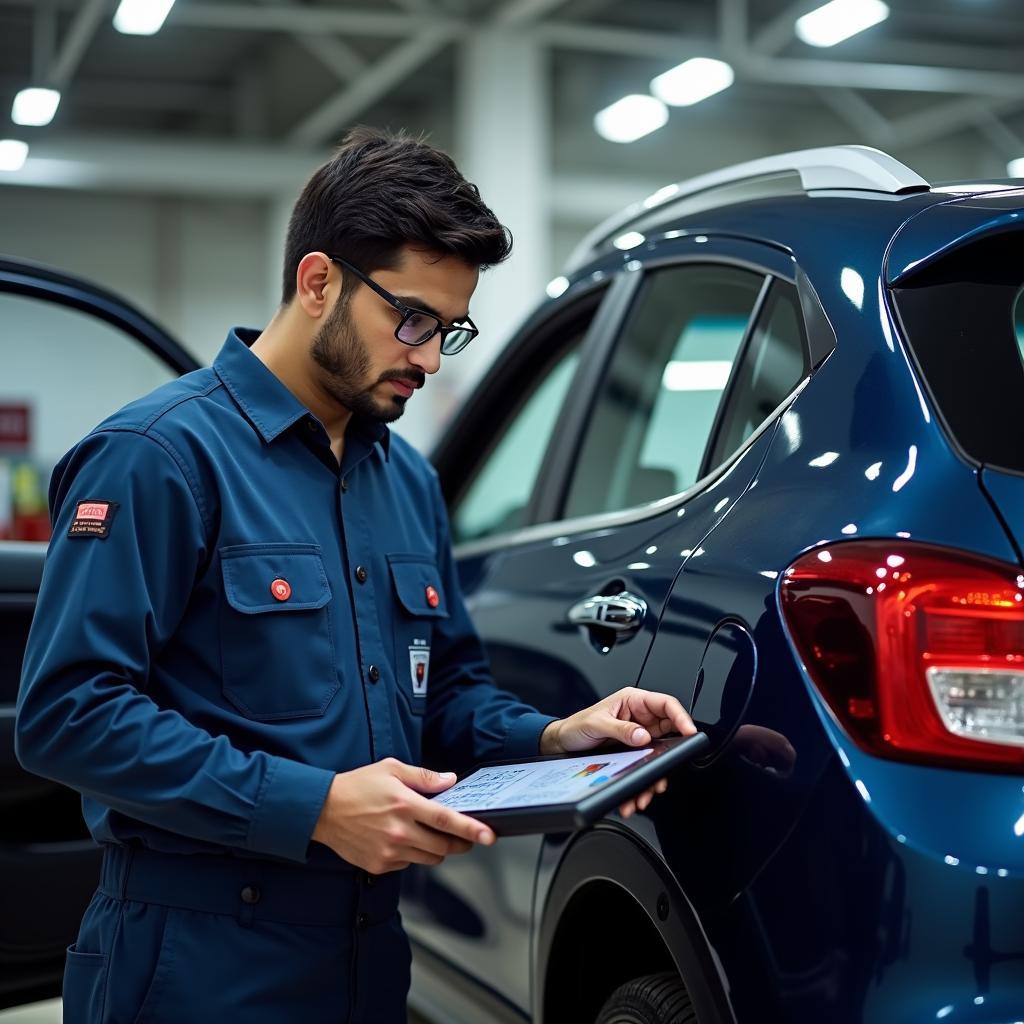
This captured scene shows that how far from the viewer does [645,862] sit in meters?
1.79

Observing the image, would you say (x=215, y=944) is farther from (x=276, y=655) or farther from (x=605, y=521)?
(x=605, y=521)

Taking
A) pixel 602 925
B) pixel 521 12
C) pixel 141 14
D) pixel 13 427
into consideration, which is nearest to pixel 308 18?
pixel 141 14

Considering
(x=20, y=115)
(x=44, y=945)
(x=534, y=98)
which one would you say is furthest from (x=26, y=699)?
(x=20, y=115)

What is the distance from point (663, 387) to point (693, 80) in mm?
9164

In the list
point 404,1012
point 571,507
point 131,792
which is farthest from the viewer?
point 571,507

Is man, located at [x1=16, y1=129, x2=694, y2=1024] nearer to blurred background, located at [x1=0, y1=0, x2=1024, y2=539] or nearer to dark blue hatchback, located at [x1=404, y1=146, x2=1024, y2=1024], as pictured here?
dark blue hatchback, located at [x1=404, y1=146, x2=1024, y2=1024]

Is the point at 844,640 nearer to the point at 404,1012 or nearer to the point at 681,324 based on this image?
the point at 404,1012

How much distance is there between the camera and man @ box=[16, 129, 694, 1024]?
1576 mm

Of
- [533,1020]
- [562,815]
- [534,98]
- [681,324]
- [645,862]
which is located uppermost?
[534,98]

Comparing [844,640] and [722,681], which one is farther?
[722,681]

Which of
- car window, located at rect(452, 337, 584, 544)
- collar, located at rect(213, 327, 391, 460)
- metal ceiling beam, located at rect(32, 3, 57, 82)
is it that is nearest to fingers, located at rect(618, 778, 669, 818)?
collar, located at rect(213, 327, 391, 460)

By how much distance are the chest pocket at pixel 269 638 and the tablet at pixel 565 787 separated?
0.21 metres

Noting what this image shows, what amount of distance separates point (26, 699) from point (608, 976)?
3.05 feet

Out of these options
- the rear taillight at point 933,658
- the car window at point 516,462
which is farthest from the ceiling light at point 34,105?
the rear taillight at point 933,658
